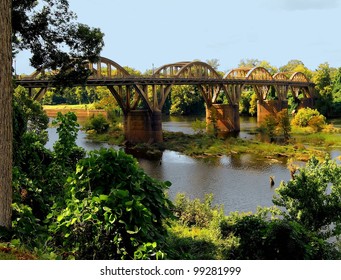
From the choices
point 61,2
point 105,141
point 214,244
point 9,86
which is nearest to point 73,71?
point 61,2

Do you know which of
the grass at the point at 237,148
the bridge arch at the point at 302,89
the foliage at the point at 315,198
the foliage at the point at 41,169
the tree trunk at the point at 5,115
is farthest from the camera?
the bridge arch at the point at 302,89

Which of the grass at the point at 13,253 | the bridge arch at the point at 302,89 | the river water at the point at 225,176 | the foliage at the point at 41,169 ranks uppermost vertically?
the bridge arch at the point at 302,89

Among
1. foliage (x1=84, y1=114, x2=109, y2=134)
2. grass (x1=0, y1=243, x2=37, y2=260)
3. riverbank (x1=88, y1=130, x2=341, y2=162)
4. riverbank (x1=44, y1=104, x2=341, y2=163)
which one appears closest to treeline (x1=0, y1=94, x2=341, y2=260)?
grass (x1=0, y1=243, x2=37, y2=260)

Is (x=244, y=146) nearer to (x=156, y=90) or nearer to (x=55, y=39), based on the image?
(x=156, y=90)

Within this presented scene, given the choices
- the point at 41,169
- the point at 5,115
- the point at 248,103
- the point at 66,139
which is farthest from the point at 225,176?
the point at 248,103

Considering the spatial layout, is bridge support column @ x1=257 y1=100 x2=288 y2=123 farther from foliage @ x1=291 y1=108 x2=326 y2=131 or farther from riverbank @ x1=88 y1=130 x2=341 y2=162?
riverbank @ x1=88 y1=130 x2=341 y2=162

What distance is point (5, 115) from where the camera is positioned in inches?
379

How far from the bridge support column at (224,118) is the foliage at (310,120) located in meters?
9.81

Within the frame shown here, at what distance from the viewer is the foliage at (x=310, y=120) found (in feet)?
236

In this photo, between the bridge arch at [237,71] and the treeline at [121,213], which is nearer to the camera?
the treeline at [121,213]

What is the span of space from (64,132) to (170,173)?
28611 millimetres

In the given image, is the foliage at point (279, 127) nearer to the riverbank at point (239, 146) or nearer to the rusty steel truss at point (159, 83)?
the riverbank at point (239, 146)

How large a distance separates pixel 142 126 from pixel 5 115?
55.2 meters

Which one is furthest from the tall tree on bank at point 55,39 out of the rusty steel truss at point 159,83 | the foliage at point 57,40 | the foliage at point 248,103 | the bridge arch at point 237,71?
the foliage at point 248,103
